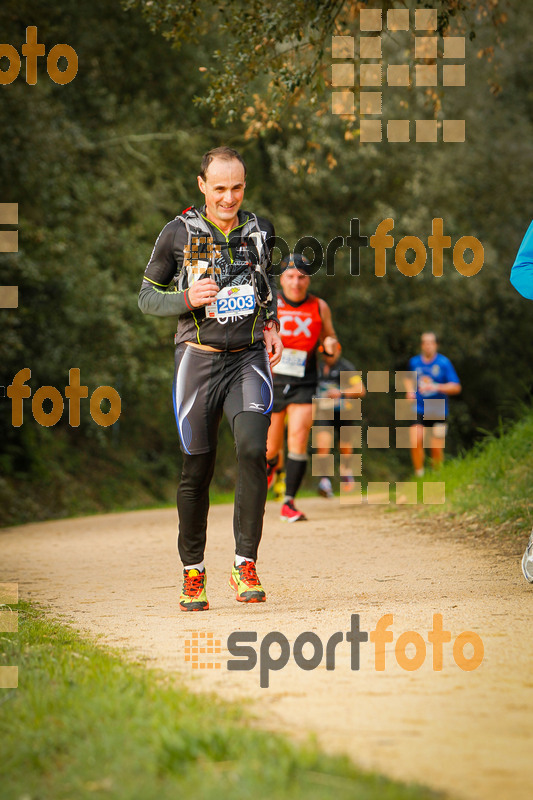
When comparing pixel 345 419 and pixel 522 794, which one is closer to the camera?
pixel 522 794

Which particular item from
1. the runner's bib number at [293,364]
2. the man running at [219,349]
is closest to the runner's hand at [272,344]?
the man running at [219,349]

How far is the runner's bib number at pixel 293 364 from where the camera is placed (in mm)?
10008

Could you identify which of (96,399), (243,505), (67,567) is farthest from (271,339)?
(96,399)

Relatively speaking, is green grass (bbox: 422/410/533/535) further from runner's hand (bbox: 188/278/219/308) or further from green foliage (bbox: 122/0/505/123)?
runner's hand (bbox: 188/278/219/308)

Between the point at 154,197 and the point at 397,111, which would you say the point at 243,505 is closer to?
the point at 154,197

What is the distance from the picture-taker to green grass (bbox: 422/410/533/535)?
28.0ft

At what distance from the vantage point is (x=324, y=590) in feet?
19.3

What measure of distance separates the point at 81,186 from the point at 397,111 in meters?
8.28

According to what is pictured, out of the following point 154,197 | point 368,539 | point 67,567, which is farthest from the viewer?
point 154,197
